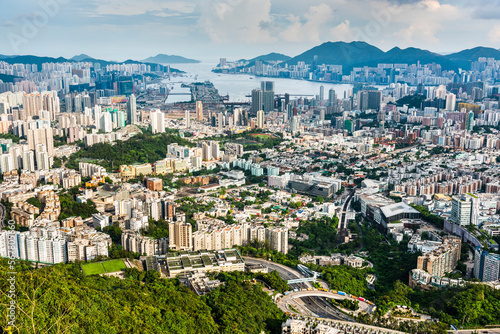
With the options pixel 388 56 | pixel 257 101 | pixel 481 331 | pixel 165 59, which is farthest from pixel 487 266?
pixel 165 59

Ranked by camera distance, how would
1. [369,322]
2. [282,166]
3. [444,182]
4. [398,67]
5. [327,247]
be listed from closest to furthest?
[369,322] < [327,247] < [444,182] < [282,166] < [398,67]

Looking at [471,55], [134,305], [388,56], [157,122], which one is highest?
[471,55]

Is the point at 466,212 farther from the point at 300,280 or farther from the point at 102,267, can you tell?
the point at 102,267

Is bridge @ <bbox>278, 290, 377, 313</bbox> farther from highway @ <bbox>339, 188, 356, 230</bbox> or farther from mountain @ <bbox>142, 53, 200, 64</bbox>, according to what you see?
mountain @ <bbox>142, 53, 200, 64</bbox>

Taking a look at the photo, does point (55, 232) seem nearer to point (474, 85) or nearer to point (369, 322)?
point (369, 322)

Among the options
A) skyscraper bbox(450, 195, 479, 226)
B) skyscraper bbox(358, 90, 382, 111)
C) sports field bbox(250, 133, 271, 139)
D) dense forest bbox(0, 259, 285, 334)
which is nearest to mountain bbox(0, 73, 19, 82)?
sports field bbox(250, 133, 271, 139)

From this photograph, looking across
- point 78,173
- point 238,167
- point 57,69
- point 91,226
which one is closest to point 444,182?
point 238,167
